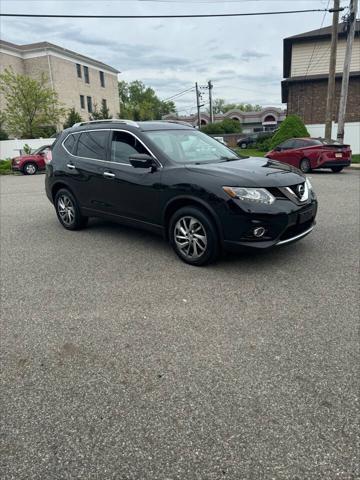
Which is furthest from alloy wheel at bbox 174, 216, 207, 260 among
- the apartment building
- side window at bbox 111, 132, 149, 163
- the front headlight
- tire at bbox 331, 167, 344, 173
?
the apartment building

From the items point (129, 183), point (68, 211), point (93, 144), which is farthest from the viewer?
point (68, 211)

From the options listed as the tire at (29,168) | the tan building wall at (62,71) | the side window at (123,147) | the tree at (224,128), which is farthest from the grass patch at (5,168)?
the tree at (224,128)

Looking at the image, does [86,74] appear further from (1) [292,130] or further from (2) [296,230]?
(2) [296,230]

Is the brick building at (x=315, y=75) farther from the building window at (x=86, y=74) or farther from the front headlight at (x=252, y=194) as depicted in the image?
the building window at (x=86, y=74)

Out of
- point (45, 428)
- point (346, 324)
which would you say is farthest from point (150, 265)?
point (45, 428)

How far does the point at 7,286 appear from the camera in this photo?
427cm

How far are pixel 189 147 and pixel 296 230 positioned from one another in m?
1.92

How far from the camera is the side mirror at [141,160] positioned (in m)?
4.74

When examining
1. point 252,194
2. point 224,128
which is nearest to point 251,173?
point 252,194

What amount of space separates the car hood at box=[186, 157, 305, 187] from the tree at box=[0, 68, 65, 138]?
3194 cm

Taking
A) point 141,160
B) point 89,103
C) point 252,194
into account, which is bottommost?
point 252,194

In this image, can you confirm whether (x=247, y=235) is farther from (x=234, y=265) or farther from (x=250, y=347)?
(x=250, y=347)

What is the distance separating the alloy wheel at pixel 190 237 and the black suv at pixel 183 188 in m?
0.01

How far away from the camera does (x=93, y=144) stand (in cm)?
578
